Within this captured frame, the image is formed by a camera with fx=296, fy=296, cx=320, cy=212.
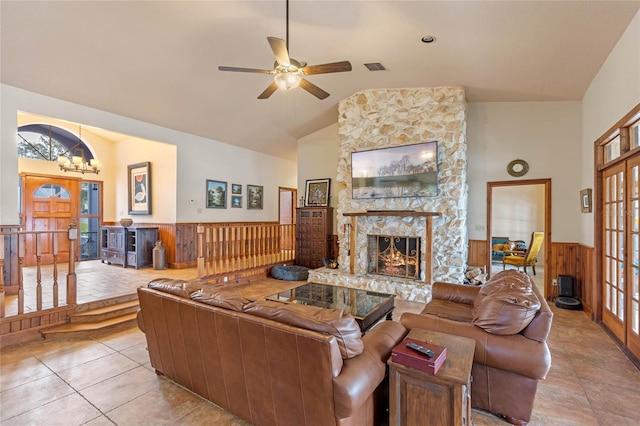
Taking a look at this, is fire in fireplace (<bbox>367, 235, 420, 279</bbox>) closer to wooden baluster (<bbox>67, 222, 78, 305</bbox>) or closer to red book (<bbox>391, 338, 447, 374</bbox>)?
red book (<bbox>391, 338, 447, 374</bbox>)

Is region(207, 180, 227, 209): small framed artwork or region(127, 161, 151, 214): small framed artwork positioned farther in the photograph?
region(207, 180, 227, 209): small framed artwork

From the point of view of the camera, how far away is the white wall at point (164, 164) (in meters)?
4.14

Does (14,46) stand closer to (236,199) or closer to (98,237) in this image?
(236,199)

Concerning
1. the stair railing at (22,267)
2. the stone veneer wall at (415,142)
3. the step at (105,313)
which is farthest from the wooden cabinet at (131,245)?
the stone veneer wall at (415,142)

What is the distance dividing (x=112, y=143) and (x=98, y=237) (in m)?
2.49

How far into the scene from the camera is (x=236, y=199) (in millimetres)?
7863

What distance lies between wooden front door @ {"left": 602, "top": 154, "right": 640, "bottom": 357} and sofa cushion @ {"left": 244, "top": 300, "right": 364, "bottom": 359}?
10.7 feet

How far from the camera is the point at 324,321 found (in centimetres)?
166

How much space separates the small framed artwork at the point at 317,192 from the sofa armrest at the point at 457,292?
13.9ft

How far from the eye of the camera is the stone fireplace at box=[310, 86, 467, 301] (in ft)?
17.2

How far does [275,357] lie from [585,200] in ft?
17.4

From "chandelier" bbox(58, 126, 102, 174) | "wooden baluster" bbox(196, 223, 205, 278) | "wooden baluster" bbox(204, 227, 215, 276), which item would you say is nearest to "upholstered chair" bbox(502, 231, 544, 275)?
"wooden baluster" bbox(204, 227, 215, 276)

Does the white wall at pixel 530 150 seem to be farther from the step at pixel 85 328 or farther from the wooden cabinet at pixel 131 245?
Answer: the wooden cabinet at pixel 131 245

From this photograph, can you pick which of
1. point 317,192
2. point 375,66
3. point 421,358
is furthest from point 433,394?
point 317,192
